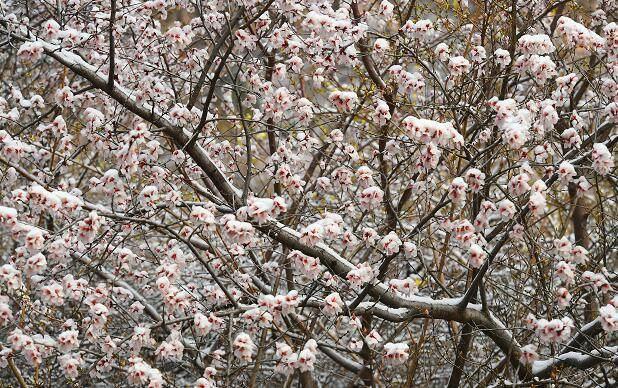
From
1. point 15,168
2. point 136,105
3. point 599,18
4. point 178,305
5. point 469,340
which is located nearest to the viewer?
point 178,305

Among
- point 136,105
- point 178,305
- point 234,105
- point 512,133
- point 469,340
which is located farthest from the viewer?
point 234,105

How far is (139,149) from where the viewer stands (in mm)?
4996

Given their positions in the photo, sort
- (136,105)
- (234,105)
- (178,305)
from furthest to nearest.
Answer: (234,105) → (136,105) → (178,305)

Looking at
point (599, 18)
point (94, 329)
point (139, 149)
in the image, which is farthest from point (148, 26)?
point (599, 18)

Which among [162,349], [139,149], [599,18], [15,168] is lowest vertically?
[162,349]

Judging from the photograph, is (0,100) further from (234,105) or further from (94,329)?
(234,105)

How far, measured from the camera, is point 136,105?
527 cm

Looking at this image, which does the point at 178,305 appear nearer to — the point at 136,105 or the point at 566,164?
the point at 136,105

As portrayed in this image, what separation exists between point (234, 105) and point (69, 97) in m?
4.01

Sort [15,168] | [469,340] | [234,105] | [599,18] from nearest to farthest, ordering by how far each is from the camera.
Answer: [15,168]
[469,340]
[599,18]
[234,105]

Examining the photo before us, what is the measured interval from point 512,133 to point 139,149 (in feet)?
7.96

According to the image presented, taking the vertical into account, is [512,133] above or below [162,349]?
above

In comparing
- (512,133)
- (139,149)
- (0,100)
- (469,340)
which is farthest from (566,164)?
(0,100)

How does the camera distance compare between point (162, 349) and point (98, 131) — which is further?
point (98, 131)
